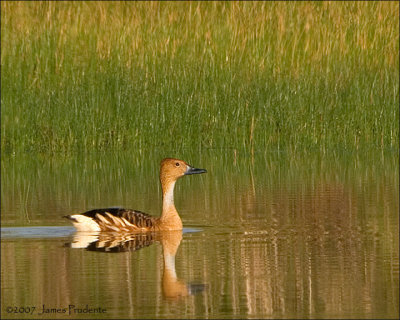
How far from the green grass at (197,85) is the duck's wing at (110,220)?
7.28 meters

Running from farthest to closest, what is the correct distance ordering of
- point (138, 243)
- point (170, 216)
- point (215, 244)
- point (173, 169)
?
point (173, 169), point (170, 216), point (138, 243), point (215, 244)

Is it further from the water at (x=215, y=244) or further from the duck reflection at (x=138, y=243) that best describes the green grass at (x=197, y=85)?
the duck reflection at (x=138, y=243)

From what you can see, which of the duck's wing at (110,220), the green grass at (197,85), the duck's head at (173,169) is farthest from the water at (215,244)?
the green grass at (197,85)

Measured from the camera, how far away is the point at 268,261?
9820 millimetres

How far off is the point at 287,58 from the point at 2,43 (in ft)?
15.3

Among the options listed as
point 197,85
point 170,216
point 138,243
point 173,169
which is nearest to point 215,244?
point 138,243

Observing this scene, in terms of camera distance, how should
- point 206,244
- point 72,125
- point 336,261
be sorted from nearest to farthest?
point 336,261
point 206,244
point 72,125

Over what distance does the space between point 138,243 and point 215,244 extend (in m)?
0.89

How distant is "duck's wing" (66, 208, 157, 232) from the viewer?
11.8 m

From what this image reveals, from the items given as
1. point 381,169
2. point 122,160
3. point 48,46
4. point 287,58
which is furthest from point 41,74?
point 381,169

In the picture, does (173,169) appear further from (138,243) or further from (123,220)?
(138,243)

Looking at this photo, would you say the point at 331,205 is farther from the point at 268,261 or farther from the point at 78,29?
the point at 78,29

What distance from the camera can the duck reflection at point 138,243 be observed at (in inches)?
362

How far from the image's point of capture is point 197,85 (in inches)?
785
